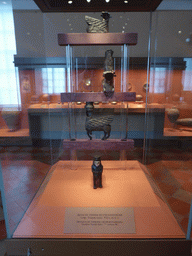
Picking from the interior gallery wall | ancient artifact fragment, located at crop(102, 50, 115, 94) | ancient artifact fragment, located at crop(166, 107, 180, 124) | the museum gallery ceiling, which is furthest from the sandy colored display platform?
the museum gallery ceiling

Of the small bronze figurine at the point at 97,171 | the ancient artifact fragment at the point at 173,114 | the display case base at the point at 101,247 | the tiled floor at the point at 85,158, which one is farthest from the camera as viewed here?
the ancient artifact fragment at the point at 173,114

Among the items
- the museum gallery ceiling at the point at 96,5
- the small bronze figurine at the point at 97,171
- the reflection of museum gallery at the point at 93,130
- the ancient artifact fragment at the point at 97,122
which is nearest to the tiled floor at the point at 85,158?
the reflection of museum gallery at the point at 93,130

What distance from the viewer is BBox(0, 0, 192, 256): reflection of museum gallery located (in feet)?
4.42

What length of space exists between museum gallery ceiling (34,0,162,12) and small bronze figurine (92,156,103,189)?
5.35 feet

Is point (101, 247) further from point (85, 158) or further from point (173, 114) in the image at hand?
point (173, 114)

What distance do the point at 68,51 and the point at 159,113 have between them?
147 centimetres

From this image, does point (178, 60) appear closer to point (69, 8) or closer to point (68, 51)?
point (68, 51)

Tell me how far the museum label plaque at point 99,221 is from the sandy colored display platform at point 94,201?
0.11 feet

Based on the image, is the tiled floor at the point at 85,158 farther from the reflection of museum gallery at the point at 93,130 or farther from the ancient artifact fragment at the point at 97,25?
the ancient artifact fragment at the point at 97,25

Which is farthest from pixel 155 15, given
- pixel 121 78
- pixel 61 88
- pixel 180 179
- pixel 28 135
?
pixel 28 135

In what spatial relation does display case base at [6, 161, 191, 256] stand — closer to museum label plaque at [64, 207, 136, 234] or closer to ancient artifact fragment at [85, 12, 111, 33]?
museum label plaque at [64, 207, 136, 234]

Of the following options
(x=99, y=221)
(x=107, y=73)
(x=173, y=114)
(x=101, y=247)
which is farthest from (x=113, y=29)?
(x=101, y=247)

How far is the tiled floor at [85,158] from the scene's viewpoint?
4.89 ft

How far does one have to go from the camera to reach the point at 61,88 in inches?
112
